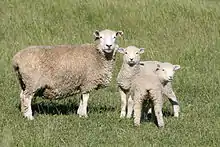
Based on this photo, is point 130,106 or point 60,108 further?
point 60,108

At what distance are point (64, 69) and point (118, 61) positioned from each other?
4.68 m

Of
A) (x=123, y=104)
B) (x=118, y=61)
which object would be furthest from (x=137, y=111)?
(x=118, y=61)

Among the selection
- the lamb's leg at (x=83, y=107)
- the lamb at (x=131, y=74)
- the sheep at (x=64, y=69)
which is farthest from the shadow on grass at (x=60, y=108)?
the lamb at (x=131, y=74)

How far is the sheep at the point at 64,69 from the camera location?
9906mm

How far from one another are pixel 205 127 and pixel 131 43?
6.93 m

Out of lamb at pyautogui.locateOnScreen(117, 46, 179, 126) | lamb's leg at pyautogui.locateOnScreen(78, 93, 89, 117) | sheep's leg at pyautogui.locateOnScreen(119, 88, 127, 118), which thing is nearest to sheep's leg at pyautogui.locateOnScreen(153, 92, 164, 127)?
lamb at pyautogui.locateOnScreen(117, 46, 179, 126)

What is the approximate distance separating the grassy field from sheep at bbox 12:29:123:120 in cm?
38

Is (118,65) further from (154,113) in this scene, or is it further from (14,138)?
(14,138)

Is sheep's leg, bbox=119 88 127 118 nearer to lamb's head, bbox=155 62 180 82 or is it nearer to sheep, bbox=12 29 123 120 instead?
sheep, bbox=12 29 123 120

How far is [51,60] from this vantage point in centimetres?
1008

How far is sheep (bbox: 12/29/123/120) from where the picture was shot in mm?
9906

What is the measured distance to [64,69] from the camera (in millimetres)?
10125

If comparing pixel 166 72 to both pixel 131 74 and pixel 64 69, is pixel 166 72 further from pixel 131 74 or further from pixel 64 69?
pixel 64 69

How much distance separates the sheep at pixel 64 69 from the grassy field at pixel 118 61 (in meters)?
0.38
